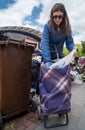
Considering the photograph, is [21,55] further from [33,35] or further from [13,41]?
[33,35]

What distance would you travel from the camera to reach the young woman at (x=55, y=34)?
9.03ft

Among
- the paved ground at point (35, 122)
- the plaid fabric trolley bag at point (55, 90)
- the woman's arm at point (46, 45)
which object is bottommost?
the paved ground at point (35, 122)

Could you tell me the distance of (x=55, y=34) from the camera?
9.36 ft

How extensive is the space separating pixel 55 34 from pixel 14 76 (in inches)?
34.1

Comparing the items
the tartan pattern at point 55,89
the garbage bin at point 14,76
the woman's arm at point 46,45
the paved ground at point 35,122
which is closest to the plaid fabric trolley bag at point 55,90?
the tartan pattern at point 55,89

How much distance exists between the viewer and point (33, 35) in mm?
11164

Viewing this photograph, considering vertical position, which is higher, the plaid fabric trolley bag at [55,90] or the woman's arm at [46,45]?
the woman's arm at [46,45]

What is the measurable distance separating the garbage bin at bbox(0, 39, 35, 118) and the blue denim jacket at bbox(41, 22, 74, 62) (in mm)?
316

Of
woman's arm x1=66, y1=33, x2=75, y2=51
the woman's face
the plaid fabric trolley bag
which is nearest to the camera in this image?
the plaid fabric trolley bag

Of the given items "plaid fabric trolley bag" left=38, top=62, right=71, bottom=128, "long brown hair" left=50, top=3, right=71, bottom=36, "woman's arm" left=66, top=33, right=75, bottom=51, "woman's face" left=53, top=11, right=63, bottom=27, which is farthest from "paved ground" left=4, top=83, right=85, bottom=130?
"woman's face" left=53, top=11, right=63, bottom=27

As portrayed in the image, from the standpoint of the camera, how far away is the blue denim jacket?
2770 mm

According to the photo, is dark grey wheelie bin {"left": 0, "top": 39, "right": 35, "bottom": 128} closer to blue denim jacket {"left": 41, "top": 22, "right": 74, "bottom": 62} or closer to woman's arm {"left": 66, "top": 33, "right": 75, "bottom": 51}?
blue denim jacket {"left": 41, "top": 22, "right": 74, "bottom": 62}

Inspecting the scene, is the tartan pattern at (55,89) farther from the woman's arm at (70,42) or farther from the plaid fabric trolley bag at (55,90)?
the woman's arm at (70,42)

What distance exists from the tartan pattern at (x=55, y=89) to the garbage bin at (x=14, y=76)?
428 mm
